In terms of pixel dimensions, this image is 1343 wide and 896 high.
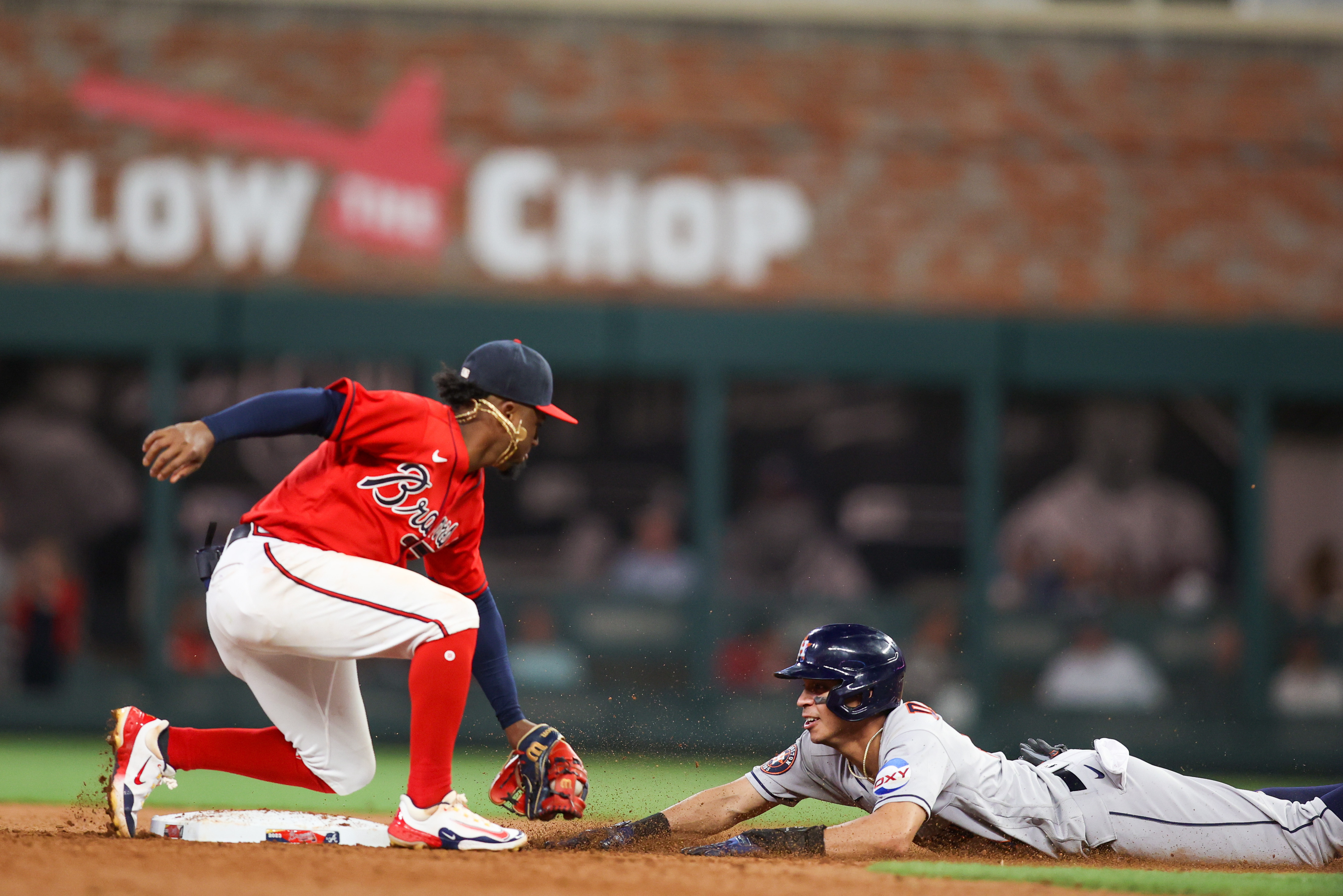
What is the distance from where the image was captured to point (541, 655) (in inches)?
392

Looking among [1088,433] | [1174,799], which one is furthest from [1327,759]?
[1174,799]

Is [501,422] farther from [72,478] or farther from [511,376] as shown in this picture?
[72,478]

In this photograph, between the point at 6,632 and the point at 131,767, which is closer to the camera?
the point at 131,767

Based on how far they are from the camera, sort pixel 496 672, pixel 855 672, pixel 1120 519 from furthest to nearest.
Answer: pixel 1120 519 → pixel 496 672 → pixel 855 672

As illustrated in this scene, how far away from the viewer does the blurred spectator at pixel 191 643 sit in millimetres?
10227

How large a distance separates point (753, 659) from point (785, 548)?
130cm

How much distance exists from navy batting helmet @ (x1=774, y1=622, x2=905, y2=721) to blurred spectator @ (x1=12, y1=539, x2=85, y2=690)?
7.37m

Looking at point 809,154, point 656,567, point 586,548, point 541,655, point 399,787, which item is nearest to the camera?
point 399,787

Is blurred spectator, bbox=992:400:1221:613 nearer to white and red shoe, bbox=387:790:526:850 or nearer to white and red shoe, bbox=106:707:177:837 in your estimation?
white and red shoe, bbox=387:790:526:850

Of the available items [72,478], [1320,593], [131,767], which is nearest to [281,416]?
[131,767]

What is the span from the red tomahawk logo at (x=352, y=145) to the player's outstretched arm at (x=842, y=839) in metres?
7.67

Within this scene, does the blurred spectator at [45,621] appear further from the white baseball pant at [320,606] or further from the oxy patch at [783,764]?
the oxy patch at [783,764]

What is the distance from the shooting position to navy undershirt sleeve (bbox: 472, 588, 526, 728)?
4684 millimetres

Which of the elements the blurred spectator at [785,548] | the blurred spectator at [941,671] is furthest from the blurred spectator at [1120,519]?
the blurred spectator at [785,548]
